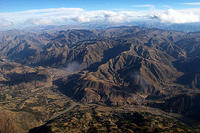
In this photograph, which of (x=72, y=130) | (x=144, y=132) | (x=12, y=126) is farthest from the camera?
(x=12, y=126)

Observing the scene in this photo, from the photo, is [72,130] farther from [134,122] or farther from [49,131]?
[134,122]

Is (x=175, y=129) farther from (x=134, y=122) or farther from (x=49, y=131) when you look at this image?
(x=49, y=131)

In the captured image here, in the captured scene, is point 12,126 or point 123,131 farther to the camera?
point 12,126

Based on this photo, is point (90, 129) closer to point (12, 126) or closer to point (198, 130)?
point (12, 126)

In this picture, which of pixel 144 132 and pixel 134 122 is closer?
pixel 144 132

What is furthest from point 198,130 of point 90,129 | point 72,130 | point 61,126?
point 61,126

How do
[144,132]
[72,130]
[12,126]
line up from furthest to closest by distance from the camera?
[12,126] → [72,130] → [144,132]

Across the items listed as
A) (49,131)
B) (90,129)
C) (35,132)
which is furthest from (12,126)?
(90,129)
